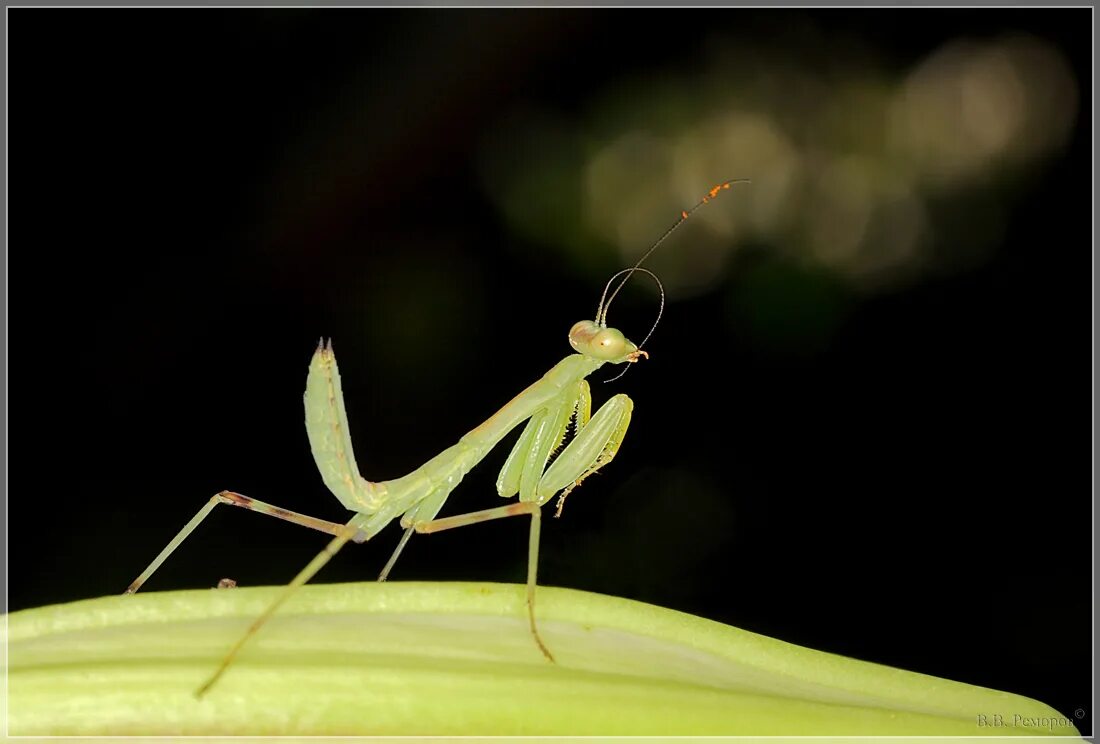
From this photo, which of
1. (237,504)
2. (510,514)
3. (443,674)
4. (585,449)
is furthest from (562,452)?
(443,674)

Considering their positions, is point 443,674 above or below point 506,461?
above

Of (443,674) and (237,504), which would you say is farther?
(237,504)

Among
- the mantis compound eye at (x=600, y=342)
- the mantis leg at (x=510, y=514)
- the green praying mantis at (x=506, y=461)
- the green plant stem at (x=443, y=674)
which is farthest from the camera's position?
the mantis compound eye at (x=600, y=342)

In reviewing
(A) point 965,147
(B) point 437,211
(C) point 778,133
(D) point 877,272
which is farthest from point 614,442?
(A) point 965,147

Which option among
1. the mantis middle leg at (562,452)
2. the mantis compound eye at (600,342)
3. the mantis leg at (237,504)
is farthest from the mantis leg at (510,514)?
the mantis compound eye at (600,342)

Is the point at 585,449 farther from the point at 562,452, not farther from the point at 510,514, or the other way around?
the point at 510,514

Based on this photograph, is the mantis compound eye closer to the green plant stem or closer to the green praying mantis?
the green praying mantis

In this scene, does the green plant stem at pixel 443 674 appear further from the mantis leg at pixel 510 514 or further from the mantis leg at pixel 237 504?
the mantis leg at pixel 237 504

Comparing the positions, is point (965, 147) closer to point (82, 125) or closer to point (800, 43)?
point (800, 43)
